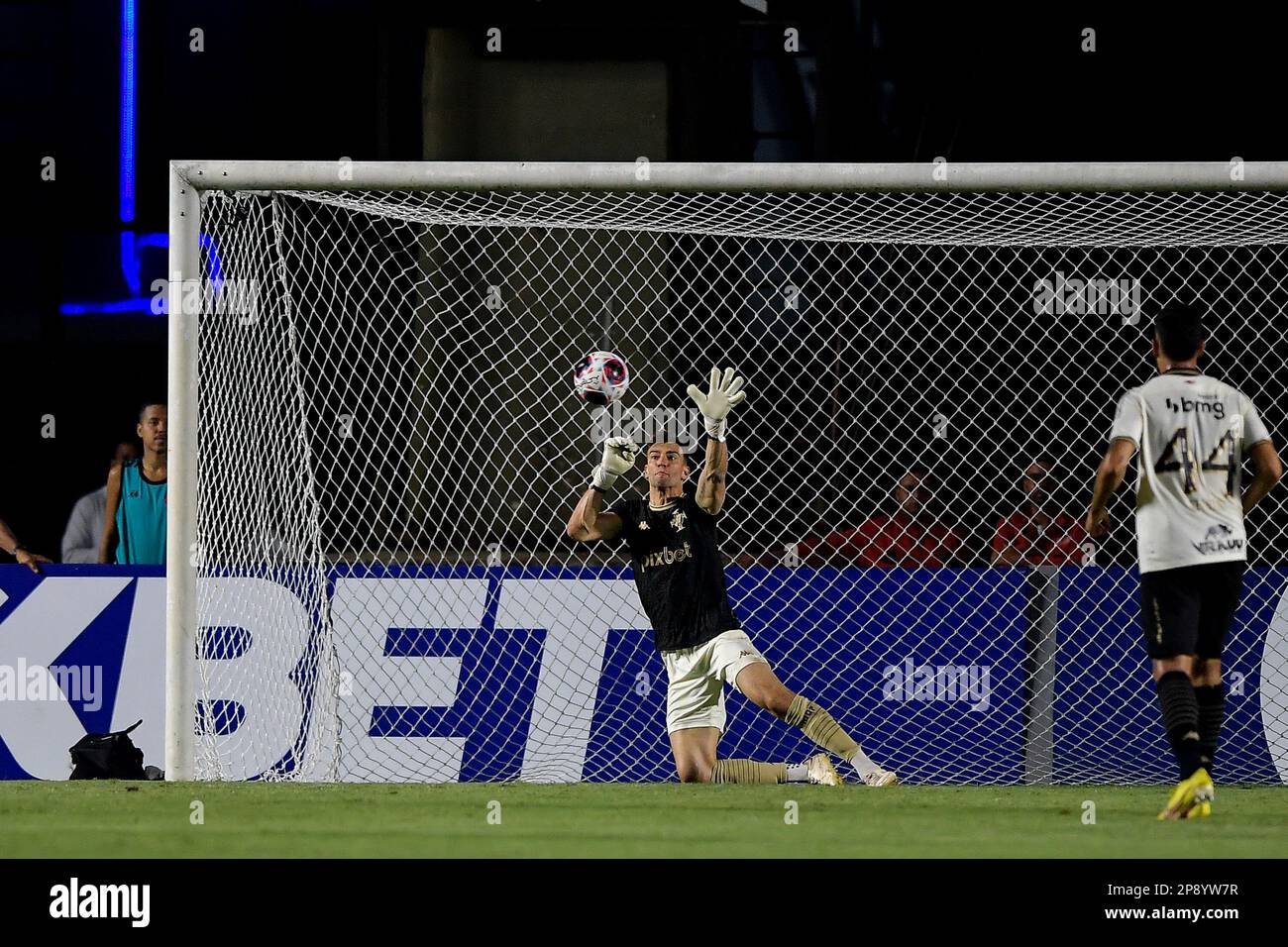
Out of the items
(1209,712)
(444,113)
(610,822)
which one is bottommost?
(610,822)

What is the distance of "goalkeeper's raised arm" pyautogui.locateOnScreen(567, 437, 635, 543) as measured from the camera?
702 centimetres

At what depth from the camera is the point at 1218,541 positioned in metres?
5.74

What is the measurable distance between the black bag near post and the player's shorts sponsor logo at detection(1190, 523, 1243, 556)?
15.5 feet

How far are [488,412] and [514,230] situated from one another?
1.16m

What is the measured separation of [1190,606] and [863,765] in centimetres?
179

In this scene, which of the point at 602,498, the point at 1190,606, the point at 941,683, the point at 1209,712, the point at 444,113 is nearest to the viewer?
the point at 1190,606

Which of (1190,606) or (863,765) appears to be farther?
(863,765)

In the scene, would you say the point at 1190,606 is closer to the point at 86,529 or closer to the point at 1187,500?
the point at 1187,500

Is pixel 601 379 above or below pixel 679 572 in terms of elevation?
above

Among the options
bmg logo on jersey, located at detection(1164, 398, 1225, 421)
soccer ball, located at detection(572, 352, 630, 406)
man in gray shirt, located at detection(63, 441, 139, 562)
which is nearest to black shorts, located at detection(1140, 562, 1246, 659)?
bmg logo on jersey, located at detection(1164, 398, 1225, 421)

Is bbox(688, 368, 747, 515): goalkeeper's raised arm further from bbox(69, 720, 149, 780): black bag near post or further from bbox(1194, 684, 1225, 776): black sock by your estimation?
bbox(69, 720, 149, 780): black bag near post

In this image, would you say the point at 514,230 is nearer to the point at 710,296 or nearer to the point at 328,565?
the point at 710,296

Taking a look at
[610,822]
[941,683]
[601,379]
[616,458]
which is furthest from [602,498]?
[610,822]
